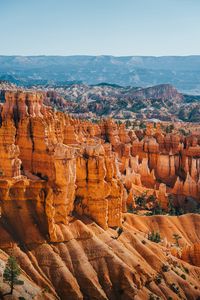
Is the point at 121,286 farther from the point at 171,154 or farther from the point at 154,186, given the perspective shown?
the point at 171,154

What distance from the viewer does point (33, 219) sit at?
5522 centimetres

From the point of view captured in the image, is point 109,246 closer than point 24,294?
No

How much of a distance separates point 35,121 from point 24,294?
90.2ft

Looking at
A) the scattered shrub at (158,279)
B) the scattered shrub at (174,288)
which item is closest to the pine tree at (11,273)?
the scattered shrub at (158,279)

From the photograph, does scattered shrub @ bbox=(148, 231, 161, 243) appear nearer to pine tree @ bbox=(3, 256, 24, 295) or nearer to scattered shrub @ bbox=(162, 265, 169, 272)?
scattered shrub @ bbox=(162, 265, 169, 272)

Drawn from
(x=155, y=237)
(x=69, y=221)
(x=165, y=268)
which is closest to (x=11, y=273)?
(x=69, y=221)

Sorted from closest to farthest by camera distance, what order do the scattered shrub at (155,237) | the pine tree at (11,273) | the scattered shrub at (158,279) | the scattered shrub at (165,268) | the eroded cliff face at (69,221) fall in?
the pine tree at (11,273)
the eroded cliff face at (69,221)
the scattered shrub at (158,279)
the scattered shrub at (165,268)
the scattered shrub at (155,237)

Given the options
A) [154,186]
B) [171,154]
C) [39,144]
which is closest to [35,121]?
[39,144]

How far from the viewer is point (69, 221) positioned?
58.1 meters

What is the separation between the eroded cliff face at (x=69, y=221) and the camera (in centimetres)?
5234

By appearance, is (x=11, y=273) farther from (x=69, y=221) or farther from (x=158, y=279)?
(x=158, y=279)

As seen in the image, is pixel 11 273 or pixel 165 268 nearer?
pixel 11 273

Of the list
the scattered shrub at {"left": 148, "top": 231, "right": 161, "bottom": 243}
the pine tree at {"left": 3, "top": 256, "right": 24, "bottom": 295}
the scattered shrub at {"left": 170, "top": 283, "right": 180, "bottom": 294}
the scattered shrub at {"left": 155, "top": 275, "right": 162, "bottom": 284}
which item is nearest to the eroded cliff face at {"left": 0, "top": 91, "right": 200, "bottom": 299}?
the scattered shrub at {"left": 155, "top": 275, "right": 162, "bottom": 284}

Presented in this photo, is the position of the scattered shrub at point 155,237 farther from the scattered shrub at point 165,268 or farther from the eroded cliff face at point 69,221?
the scattered shrub at point 165,268
